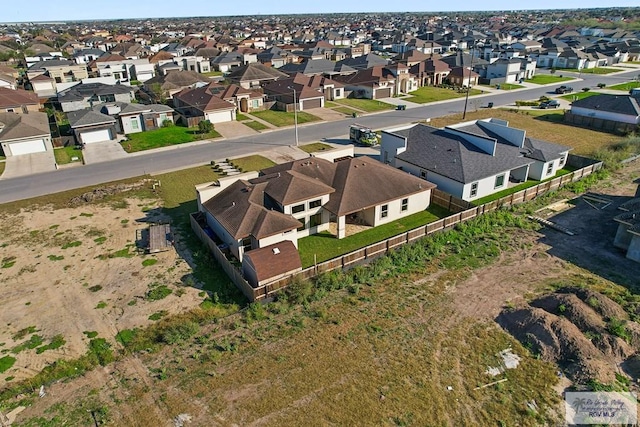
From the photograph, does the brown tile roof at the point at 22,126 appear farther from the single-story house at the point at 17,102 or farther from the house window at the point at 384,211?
the house window at the point at 384,211

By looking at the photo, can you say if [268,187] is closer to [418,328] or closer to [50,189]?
[418,328]

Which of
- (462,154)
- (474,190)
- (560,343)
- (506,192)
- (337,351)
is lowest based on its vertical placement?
(337,351)

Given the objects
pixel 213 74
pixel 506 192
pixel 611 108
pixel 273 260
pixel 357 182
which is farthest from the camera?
pixel 213 74

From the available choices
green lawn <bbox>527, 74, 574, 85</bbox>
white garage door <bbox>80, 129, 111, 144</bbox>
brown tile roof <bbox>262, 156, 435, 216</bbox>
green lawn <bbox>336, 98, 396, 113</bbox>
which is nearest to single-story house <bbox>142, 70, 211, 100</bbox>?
white garage door <bbox>80, 129, 111, 144</bbox>

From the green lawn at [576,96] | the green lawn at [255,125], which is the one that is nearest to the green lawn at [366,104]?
the green lawn at [255,125]

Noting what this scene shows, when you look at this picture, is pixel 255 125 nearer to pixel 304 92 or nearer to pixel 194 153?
pixel 304 92

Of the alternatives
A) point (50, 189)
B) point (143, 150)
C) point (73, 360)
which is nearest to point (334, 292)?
point (73, 360)

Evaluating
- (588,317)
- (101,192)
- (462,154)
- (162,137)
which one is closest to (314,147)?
(462,154)
